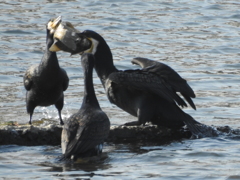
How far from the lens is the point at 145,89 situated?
9.36 meters

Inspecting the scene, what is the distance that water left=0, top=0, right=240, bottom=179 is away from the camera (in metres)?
8.16

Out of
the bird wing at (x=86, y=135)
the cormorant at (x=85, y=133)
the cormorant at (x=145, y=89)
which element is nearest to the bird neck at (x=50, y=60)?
the cormorant at (x=145, y=89)

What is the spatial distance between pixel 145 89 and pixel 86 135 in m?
1.63

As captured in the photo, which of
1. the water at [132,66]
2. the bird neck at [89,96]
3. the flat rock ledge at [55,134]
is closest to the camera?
the water at [132,66]

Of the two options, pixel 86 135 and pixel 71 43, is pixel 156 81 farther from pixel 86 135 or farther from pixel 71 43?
pixel 86 135

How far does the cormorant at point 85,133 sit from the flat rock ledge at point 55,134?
76cm

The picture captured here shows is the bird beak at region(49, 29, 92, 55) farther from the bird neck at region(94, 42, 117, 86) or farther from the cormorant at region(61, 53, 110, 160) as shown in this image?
the cormorant at region(61, 53, 110, 160)

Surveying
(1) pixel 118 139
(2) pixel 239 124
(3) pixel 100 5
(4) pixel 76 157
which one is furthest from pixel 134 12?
(4) pixel 76 157

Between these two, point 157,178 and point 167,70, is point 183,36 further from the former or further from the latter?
point 157,178

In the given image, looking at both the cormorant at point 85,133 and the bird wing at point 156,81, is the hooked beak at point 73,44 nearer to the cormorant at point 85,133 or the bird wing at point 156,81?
the bird wing at point 156,81

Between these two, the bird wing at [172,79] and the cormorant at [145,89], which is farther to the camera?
the bird wing at [172,79]

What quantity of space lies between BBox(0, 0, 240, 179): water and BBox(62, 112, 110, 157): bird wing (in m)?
0.25

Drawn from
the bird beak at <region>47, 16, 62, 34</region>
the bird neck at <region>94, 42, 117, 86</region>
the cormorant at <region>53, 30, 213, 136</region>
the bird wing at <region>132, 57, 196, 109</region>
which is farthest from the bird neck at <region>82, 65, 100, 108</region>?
the bird beak at <region>47, 16, 62, 34</region>

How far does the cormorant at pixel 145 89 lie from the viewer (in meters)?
9.34
